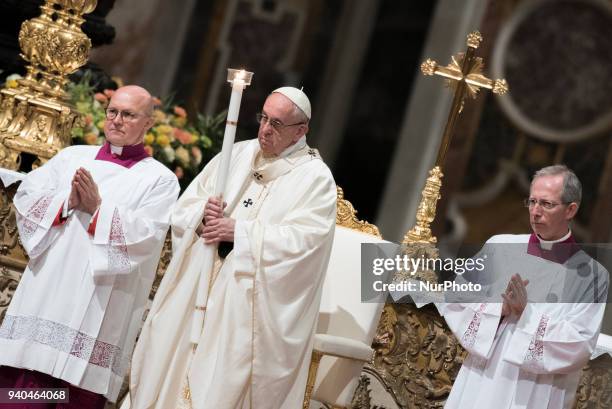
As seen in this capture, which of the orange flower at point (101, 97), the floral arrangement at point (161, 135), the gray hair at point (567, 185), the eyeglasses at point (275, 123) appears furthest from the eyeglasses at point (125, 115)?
the gray hair at point (567, 185)

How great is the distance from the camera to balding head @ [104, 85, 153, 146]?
5828 millimetres

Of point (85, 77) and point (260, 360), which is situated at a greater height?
point (85, 77)

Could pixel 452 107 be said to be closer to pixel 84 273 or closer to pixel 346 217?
pixel 346 217

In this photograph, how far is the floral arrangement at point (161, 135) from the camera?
7293 mm

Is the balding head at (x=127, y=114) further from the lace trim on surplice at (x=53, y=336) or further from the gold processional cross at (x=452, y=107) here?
the gold processional cross at (x=452, y=107)

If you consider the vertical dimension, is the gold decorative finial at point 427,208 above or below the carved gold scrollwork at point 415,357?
above

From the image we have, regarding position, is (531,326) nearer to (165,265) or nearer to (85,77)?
(165,265)

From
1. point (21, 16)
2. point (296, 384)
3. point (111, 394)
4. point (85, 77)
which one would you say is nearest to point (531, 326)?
point (296, 384)

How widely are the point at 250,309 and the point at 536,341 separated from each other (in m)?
1.21

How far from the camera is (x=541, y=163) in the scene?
11297mm

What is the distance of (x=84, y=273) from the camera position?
5754 millimetres

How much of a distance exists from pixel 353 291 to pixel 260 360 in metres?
0.98

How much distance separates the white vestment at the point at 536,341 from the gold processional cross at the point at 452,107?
3.60ft

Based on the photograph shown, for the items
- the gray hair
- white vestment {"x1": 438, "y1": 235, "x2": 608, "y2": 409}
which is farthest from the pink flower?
the gray hair
